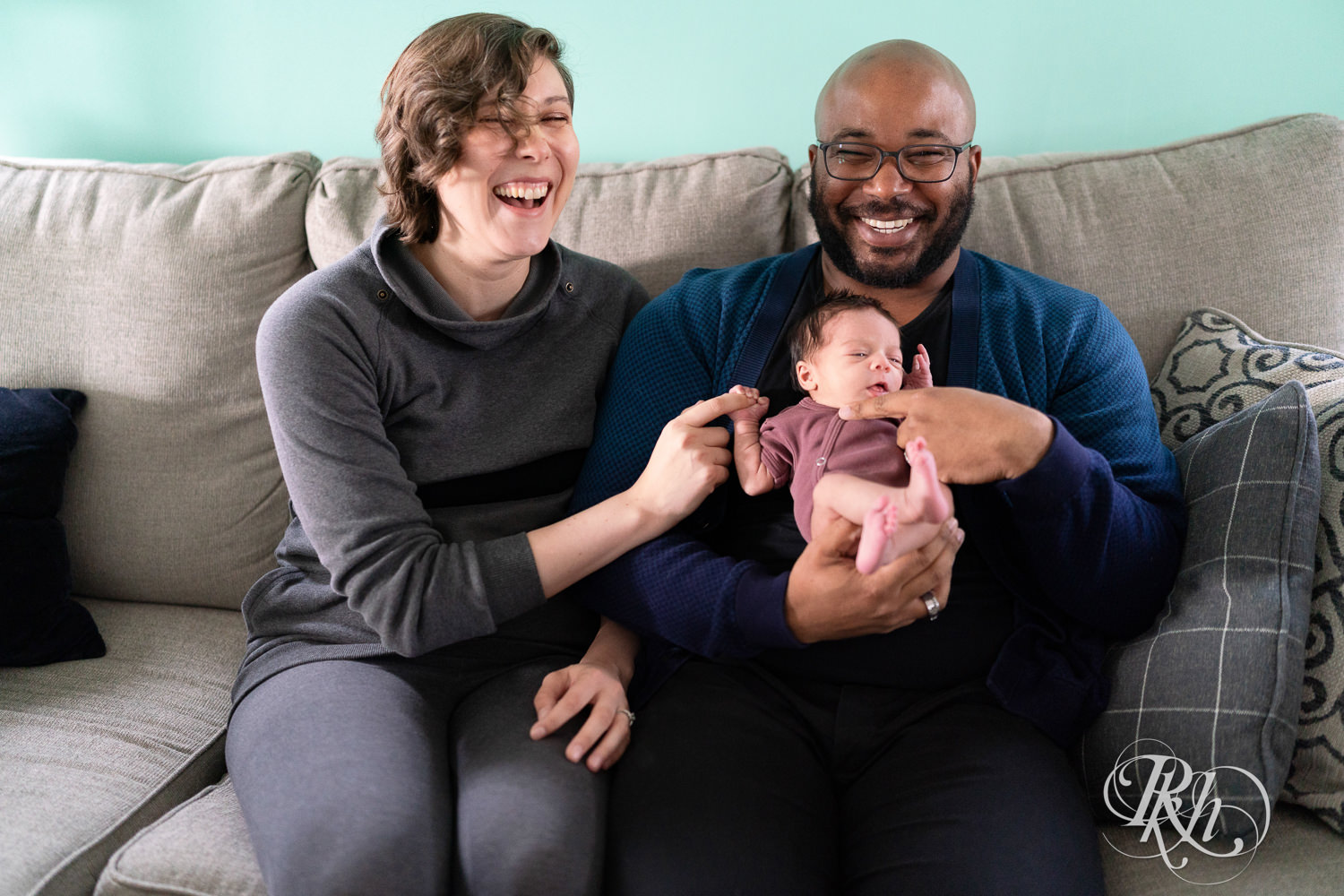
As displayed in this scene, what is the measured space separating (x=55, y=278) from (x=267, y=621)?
3.05 ft

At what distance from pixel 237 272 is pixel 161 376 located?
24 centimetres

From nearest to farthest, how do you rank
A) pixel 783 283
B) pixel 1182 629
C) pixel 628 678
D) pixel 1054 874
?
pixel 1054 874 < pixel 1182 629 < pixel 628 678 < pixel 783 283

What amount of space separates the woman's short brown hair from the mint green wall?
0.75 m

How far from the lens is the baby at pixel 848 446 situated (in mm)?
1109

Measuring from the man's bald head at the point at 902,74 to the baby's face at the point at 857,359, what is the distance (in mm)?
→ 431

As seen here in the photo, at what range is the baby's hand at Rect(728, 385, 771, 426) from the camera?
1.38 m

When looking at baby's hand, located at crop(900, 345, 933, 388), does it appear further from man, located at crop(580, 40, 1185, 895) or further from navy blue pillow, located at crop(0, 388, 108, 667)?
navy blue pillow, located at crop(0, 388, 108, 667)

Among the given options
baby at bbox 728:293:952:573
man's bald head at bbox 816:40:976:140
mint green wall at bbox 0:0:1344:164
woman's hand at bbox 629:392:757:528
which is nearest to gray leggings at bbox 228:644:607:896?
woman's hand at bbox 629:392:757:528

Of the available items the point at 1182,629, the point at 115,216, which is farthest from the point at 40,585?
the point at 1182,629

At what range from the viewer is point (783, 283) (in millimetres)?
1575

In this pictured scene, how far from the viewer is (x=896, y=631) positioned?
4.36 feet

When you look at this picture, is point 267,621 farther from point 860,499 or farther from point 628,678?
point 860,499
